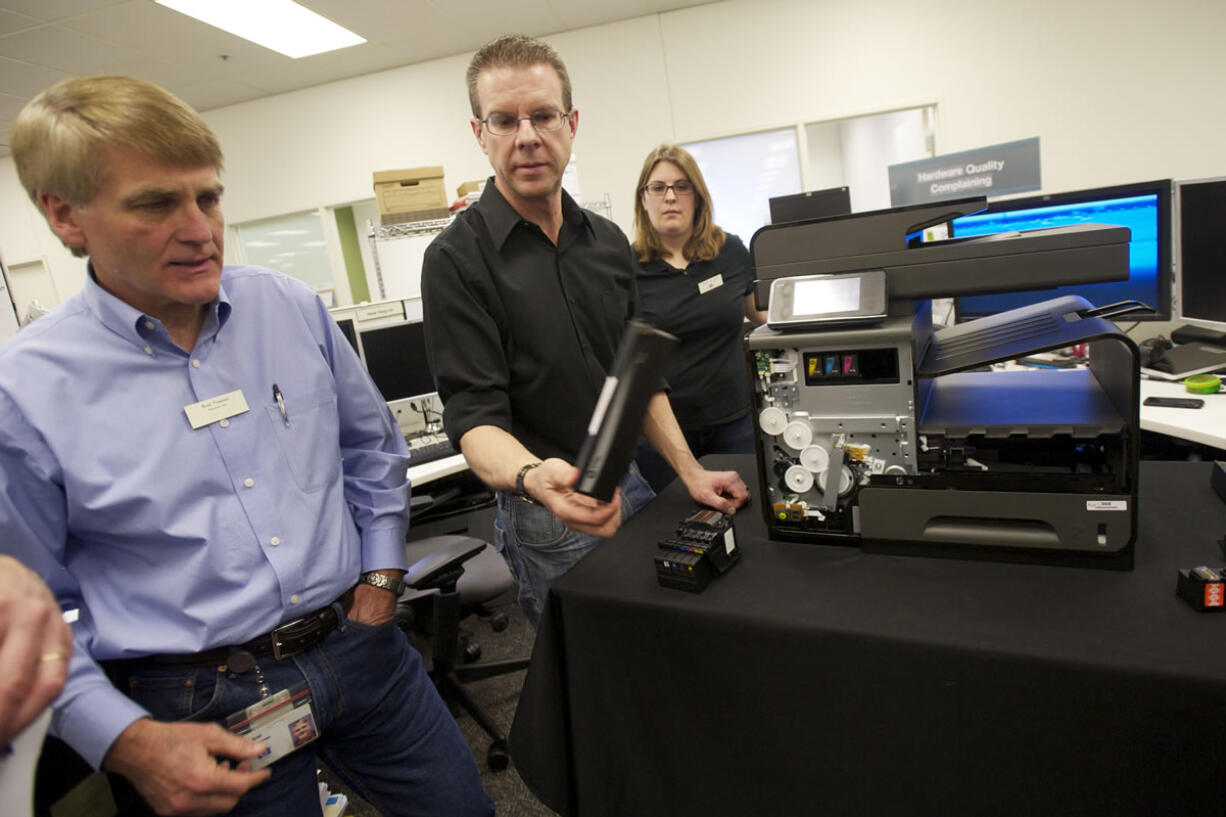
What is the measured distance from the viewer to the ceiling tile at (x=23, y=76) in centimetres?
389

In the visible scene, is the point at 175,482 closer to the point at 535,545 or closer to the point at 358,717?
the point at 358,717

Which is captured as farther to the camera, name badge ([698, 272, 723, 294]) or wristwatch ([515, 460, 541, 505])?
name badge ([698, 272, 723, 294])

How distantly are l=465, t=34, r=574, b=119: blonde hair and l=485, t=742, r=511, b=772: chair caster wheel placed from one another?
166 cm

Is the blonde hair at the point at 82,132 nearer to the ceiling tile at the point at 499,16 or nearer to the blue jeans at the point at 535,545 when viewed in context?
the blue jeans at the point at 535,545

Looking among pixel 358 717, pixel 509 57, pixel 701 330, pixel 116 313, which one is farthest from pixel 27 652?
pixel 701 330

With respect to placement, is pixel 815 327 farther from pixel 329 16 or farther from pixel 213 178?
pixel 329 16

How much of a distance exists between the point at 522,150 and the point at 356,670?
35.3 inches

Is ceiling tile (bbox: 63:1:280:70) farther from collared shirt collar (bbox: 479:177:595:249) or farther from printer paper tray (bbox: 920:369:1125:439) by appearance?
printer paper tray (bbox: 920:369:1125:439)

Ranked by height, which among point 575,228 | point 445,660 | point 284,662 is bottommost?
point 445,660

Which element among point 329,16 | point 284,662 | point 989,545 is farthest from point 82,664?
point 329,16

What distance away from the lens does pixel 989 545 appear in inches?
32.2

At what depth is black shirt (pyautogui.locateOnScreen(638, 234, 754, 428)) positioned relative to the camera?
209 cm

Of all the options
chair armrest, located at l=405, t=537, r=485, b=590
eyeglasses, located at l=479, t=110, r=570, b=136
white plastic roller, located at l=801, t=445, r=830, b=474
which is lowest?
chair armrest, located at l=405, t=537, r=485, b=590

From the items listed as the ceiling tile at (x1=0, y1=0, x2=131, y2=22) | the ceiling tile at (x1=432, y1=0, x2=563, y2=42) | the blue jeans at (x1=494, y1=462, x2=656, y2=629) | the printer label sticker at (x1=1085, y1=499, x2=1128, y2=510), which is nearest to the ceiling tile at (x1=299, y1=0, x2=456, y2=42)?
the ceiling tile at (x1=432, y1=0, x2=563, y2=42)
